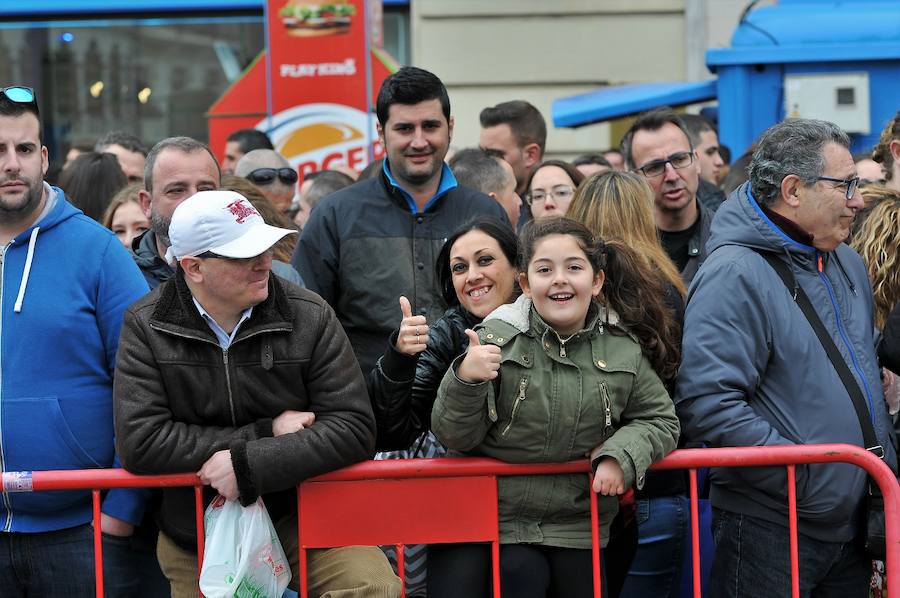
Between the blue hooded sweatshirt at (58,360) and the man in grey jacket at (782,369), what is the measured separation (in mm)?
1807

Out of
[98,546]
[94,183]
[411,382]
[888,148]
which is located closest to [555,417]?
[411,382]

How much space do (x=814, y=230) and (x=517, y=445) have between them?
1.19m

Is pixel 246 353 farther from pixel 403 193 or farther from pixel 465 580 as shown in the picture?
pixel 403 193

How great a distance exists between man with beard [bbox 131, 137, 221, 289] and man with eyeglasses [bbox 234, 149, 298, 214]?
209 centimetres

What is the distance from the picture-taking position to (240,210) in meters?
3.87

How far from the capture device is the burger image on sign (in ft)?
27.8

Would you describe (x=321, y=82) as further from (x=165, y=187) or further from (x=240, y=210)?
(x=240, y=210)

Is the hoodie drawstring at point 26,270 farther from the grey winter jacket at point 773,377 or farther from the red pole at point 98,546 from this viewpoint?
the grey winter jacket at point 773,377

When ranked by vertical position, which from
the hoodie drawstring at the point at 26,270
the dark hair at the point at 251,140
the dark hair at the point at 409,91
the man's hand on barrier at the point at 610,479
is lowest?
the man's hand on barrier at the point at 610,479

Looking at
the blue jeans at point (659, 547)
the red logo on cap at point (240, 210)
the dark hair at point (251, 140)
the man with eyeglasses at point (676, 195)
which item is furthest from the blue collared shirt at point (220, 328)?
the dark hair at point (251, 140)

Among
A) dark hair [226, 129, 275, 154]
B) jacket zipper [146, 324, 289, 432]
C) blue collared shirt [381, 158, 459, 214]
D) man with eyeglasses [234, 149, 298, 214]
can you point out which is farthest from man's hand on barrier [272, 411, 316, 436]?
dark hair [226, 129, 275, 154]

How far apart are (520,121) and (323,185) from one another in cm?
132

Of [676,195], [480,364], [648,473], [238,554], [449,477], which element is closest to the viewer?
[480,364]

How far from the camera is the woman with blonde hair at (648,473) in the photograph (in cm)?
443
